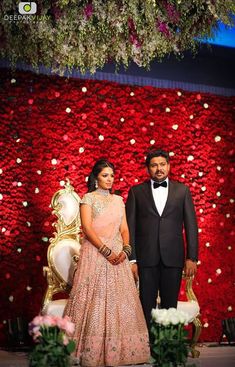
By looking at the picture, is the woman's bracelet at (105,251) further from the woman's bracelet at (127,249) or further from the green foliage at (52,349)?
the green foliage at (52,349)

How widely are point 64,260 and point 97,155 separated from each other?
54.7 inches

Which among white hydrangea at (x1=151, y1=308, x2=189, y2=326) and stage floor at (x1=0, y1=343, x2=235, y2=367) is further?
stage floor at (x1=0, y1=343, x2=235, y2=367)

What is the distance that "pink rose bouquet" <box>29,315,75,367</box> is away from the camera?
145 inches

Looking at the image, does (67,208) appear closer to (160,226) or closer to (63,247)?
(63,247)

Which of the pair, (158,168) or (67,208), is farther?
(67,208)

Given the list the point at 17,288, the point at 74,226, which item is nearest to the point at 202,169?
the point at 74,226

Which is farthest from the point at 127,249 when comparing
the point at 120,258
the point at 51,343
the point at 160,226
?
the point at 51,343

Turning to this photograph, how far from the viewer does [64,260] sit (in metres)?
6.55

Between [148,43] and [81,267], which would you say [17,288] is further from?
[148,43]

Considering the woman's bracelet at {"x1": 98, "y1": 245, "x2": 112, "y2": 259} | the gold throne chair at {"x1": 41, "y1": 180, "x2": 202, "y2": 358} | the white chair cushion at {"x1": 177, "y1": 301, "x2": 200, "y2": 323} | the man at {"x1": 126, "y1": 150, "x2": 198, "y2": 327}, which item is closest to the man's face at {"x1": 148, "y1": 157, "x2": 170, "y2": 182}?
the man at {"x1": 126, "y1": 150, "x2": 198, "y2": 327}

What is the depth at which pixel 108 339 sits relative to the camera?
5.55 meters

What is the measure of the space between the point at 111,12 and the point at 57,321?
290cm

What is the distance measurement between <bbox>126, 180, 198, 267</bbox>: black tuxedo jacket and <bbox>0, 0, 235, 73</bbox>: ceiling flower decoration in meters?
1.29

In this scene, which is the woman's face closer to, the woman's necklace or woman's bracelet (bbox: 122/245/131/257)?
the woman's necklace
